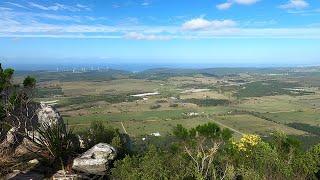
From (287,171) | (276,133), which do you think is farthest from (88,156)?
(276,133)

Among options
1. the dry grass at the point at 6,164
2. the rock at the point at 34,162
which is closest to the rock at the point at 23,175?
the dry grass at the point at 6,164

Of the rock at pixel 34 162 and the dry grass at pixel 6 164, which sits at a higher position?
the dry grass at pixel 6 164

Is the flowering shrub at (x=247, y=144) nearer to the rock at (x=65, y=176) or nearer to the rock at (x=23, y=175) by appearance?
the rock at (x=65, y=176)

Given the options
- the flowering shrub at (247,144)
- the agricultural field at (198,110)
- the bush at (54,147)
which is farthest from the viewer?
the agricultural field at (198,110)

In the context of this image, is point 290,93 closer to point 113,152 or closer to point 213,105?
point 213,105

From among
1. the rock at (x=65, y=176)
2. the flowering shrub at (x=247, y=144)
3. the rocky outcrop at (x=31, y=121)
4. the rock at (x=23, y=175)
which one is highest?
the rocky outcrop at (x=31, y=121)

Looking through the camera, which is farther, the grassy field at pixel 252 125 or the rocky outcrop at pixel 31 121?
the grassy field at pixel 252 125

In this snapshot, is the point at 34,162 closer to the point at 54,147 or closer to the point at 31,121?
the point at 54,147

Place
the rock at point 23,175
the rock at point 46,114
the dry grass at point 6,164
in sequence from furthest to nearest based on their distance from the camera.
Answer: the rock at point 46,114 < the dry grass at point 6,164 < the rock at point 23,175

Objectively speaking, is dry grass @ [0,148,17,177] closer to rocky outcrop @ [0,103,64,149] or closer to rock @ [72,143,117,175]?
rock @ [72,143,117,175]

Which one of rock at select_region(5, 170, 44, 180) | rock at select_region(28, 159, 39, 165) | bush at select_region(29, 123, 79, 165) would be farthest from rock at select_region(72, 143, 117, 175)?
rock at select_region(28, 159, 39, 165)
